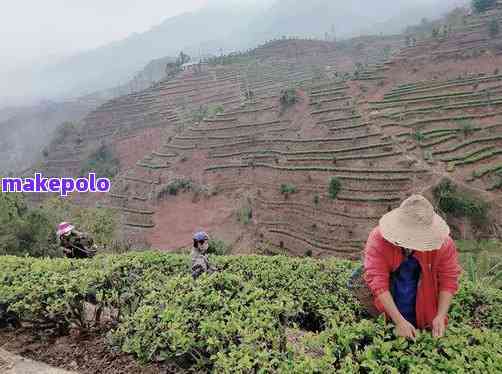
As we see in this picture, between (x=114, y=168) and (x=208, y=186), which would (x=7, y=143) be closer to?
(x=114, y=168)


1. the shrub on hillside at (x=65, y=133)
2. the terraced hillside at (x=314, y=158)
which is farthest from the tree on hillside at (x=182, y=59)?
the terraced hillside at (x=314, y=158)

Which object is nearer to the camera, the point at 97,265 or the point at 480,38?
the point at 97,265

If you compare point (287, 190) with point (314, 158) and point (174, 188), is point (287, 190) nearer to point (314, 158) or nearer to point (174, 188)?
point (314, 158)

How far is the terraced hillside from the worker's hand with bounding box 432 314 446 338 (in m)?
21.4

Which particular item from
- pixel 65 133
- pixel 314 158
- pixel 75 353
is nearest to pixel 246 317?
pixel 75 353

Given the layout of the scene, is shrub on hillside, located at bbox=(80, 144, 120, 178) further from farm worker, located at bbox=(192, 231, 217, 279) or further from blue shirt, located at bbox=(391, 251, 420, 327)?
blue shirt, located at bbox=(391, 251, 420, 327)

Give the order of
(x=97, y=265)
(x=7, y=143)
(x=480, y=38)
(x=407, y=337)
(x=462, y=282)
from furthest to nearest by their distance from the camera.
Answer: (x=7, y=143) → (x=480, y=38) → (x=97, y=265) → (x=462, y=282) → (x=407, y=337)

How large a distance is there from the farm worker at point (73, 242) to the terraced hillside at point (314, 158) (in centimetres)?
1853

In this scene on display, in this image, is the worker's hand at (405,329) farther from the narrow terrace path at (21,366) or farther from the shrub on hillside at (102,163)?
the shrub on hillside at (102,163)

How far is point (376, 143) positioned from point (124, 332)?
29.0 meters

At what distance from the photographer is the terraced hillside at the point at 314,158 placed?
2566 cm

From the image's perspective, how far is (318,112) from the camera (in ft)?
124

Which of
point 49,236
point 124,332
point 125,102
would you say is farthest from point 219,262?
point 125,102

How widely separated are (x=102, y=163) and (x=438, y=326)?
170 ft
